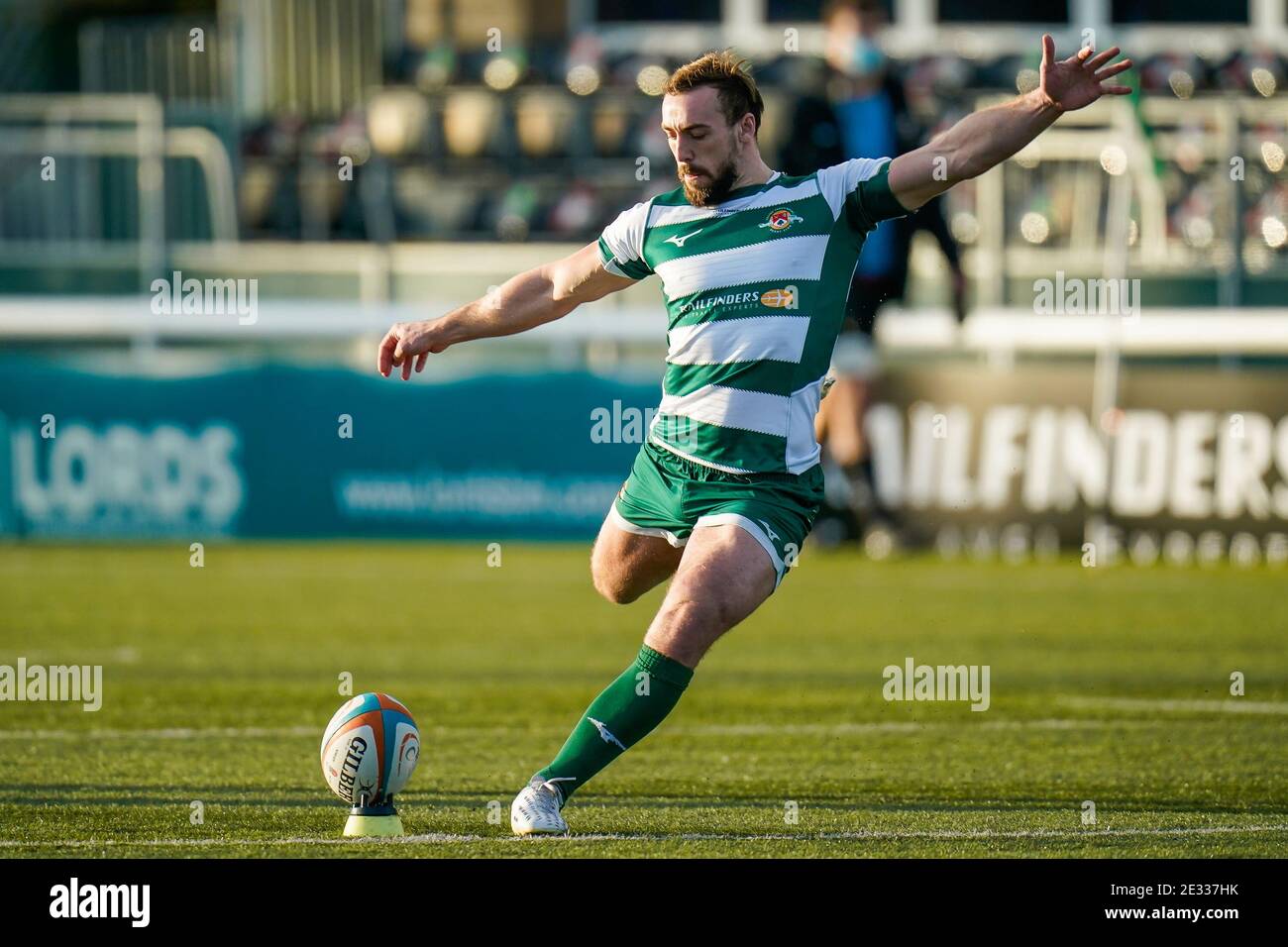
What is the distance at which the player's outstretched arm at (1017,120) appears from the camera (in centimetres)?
623

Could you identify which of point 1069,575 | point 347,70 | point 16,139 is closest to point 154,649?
point 1069,575

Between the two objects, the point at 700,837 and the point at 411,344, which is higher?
the point at 411,344

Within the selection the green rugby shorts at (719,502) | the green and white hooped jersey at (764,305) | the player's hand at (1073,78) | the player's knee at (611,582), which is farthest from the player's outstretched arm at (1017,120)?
the player's knee at (611,582)

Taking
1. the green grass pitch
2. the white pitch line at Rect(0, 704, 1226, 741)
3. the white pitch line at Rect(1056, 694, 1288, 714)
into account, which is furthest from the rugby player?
the white pitch line at Rect(1056, 694, 1288, 714)

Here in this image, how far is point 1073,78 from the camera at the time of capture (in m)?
6.27

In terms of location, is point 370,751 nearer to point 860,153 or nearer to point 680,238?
point 680,238

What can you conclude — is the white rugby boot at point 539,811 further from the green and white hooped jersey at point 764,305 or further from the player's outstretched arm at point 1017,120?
the player's outstretched arm at point 1017,120

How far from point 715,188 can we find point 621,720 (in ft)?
5.13

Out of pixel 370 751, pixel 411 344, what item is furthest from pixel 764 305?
pixel 370 751

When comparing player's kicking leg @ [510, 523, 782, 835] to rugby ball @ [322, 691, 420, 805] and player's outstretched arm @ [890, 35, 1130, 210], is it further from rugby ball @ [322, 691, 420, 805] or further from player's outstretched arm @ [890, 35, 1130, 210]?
player's outstretched arm @ [890, 35, 1130, 210]

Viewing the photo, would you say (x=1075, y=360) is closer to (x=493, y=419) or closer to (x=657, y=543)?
(x=493, y=419)

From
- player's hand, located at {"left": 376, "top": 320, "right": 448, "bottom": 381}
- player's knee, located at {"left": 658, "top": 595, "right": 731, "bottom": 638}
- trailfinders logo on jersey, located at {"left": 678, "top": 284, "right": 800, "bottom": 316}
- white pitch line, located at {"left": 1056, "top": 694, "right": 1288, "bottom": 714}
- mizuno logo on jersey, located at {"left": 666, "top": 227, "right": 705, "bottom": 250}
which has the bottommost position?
white pitch line, located at {"left": 1056, "top": 694, "right": 1288, "bottom": 714}

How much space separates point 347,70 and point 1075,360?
1026 cm

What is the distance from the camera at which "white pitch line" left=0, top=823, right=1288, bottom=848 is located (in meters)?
5.93
